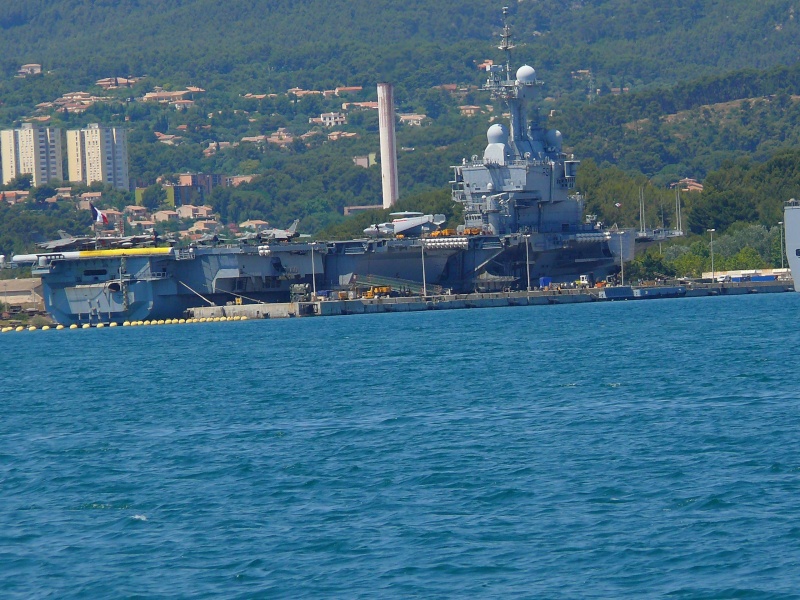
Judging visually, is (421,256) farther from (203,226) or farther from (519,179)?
(203,226)

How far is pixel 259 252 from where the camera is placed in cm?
7881

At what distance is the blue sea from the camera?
744 inches

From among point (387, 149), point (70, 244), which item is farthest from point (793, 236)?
point (387, 149)

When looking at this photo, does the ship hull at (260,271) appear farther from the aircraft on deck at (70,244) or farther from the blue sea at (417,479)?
the blue sea at (417,479)

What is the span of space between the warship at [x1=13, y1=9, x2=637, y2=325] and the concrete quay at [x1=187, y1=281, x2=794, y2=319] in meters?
1.06

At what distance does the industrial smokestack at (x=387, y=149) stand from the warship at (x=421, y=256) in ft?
167

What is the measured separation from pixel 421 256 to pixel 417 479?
197ft

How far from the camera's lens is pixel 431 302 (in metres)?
80.9

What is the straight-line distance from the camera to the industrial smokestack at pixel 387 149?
14362cm

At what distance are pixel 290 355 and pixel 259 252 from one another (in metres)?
25.5

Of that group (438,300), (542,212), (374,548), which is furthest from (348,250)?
(374,548)

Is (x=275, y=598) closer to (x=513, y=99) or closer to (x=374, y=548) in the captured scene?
(x=374, y=548)

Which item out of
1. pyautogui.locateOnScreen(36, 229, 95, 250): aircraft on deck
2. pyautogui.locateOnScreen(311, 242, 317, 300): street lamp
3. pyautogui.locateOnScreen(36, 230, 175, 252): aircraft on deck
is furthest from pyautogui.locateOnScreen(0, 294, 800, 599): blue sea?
pyautogui.locateOnScreen(36, 229, 95, 250): aircraft on deck

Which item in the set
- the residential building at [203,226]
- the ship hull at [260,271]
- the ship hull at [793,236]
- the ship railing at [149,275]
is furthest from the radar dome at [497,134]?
the residential building at [203,226]
